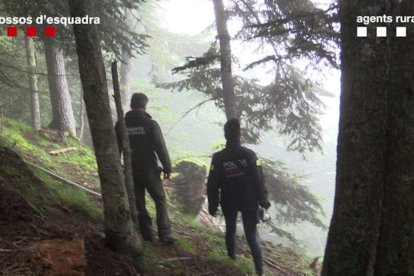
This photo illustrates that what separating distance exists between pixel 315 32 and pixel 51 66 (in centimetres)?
820

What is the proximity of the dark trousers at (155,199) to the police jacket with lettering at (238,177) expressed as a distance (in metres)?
0.88

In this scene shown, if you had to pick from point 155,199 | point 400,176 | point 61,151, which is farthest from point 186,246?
point 61,151

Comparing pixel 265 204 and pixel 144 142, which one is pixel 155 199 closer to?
pixel 144 142

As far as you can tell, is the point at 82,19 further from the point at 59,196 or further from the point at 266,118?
the point at 266,118

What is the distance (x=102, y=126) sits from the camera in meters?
4.34

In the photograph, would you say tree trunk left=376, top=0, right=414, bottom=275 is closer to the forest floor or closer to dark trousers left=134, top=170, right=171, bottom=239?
the forest floor

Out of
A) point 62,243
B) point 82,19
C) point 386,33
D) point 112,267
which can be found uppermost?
point 82,19

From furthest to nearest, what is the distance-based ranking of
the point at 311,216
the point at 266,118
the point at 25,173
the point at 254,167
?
the point at 311,216, the point at 266,118, the point at 254,167, the point at 25,173

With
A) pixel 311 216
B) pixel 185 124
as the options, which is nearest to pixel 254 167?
pixel 311 216

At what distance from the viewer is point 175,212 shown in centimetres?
1027

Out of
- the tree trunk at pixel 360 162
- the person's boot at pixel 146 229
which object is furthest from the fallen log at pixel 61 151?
the tree trunk at pixel 360 162

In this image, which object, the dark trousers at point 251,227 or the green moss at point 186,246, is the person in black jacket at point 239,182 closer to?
the dark trousers at point 251,227

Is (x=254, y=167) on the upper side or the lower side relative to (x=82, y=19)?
lower

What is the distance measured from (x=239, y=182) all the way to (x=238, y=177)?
0.08m
